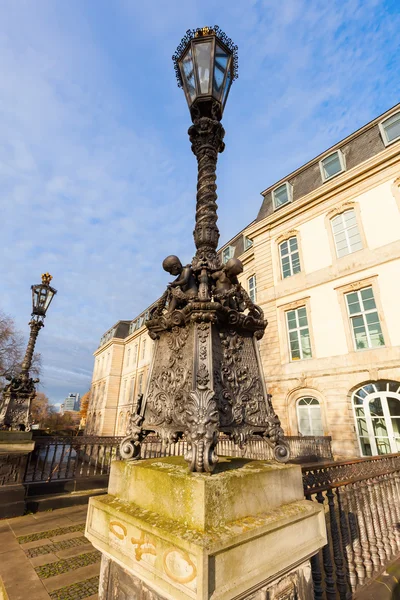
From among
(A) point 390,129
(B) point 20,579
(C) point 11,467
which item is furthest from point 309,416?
(A) point 390,129

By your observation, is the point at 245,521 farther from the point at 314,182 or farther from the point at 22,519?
the point at 314,182

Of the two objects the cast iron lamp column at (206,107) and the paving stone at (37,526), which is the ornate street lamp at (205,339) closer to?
the cast iron lamp column at (206,107)

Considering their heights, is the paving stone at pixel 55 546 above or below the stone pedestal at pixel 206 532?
below

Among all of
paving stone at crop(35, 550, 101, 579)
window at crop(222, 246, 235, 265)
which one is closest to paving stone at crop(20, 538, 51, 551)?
paving stone at crop(35, 550, 101, 579)

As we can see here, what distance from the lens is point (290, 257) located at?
15.7 meters

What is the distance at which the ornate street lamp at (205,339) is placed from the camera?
6.98 feet

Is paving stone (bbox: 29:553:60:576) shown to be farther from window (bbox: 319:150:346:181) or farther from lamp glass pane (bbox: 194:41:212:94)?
window (bbox: 319:150:346:181)

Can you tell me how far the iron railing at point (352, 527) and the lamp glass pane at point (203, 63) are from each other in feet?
14.4

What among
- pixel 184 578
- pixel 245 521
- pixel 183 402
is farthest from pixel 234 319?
pixel 184 578

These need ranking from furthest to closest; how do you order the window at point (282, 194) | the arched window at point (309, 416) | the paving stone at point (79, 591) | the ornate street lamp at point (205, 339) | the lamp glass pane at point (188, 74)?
the window at point (282, 194)
the arched window at point (309, 416)
the lamp glass pane at point (188, 74)
the paving stone at point (79, 591)
the ornate street lamp at point (205, 339)

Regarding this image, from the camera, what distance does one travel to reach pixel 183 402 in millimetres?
2219

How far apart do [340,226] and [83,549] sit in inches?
604

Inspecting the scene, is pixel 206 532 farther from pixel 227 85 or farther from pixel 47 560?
pixel 227 85

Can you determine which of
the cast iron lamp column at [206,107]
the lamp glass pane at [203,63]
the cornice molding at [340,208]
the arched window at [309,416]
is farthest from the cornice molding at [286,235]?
the lamp glass pane at [203,63]
